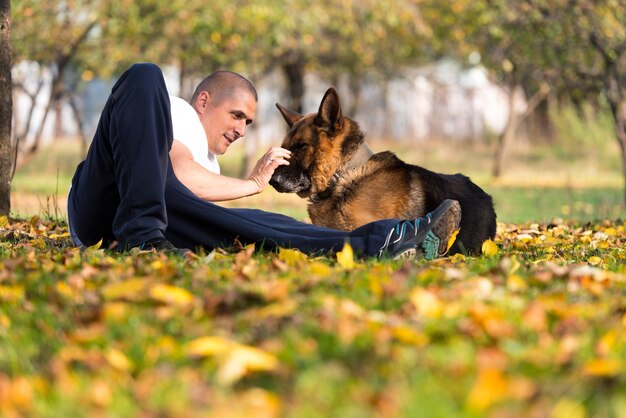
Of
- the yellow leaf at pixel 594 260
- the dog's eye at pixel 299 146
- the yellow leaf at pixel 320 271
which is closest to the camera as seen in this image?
the yellow leaf at pixel 320 271

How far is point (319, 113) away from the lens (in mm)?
5836

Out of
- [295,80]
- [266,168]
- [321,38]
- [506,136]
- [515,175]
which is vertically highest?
[321,38]

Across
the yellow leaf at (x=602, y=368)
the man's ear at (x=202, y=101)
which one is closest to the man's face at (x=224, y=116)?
the man's ear at (x=202, y=101)

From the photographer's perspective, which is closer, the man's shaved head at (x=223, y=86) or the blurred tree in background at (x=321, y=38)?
the man's shaved head at (x=223, y=86)

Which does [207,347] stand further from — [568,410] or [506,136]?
[506,136]

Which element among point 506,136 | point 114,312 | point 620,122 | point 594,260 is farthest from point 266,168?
point 506,136

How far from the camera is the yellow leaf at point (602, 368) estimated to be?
2328mm

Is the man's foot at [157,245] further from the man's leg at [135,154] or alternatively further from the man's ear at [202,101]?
the man's ear at [202,101]

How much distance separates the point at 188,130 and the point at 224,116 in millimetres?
637

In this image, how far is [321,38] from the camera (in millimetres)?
22359

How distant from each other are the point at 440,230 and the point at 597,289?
58.4 inches

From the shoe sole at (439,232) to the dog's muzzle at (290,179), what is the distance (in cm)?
132

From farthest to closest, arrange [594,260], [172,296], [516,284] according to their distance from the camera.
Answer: [594,260], [516,284], [172,296]

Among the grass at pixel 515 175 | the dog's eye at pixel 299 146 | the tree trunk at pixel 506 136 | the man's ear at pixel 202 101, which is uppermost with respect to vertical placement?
the man's ear at pixel 202 101
